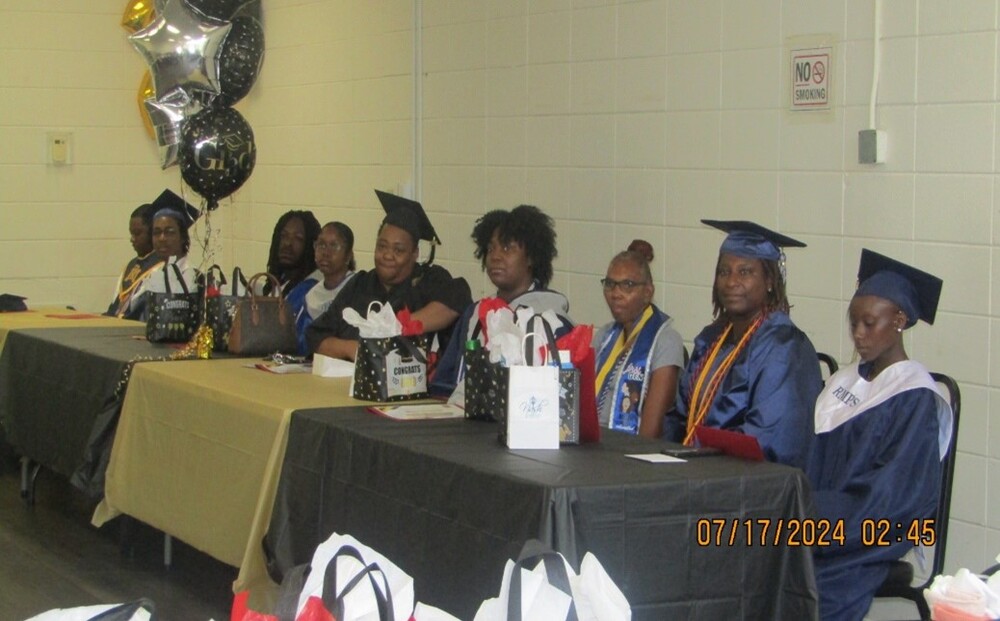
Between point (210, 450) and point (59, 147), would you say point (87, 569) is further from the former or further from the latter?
point (59, 147)

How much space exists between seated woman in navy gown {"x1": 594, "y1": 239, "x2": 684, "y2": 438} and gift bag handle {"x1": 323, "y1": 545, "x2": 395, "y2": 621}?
202 cm

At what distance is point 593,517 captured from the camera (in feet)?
9.18

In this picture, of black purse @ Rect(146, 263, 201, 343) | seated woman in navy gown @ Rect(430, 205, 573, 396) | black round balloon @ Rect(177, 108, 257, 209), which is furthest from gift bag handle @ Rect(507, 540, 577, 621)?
black round balloon @ Rect(177, 108, 257, 209)

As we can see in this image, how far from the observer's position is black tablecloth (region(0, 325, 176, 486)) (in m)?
4.88

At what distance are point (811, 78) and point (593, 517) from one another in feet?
7.04

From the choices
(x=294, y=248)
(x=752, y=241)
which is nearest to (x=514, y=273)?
(x=752, y=241)

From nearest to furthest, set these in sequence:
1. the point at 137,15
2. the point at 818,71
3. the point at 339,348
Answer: the point at 818,71 < the point at 339,348 < the point at 137,15

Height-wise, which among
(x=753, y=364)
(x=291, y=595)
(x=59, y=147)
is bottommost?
(x=291, y=595)

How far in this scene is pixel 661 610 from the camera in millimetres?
2881

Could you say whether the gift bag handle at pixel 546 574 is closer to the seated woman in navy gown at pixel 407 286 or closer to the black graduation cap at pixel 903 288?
the black graduation cap at pixel 903 288

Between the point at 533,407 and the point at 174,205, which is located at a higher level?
the point at 174,205

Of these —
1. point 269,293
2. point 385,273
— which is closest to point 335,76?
point 269,293

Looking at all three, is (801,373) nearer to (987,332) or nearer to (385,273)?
(987,332)
